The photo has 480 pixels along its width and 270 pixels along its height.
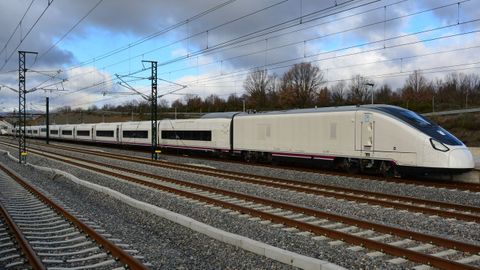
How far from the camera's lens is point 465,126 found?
44500 mm

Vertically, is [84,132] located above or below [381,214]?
above

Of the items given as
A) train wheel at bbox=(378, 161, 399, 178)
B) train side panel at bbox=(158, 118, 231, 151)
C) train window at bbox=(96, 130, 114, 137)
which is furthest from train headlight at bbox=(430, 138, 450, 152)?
train window at bbox=(96, 130, 114, 137)

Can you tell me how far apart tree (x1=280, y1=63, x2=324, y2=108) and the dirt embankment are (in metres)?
27.7

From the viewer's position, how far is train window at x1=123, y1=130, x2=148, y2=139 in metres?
39.7

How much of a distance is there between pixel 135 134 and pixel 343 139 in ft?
88.4

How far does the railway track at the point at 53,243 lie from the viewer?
22.6 ft

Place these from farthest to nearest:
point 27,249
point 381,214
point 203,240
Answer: point 381,214, point 203,240, point 27,249

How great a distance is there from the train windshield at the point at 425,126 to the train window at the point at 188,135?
Answer: 1467 centimetres

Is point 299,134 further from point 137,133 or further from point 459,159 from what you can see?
point 137,133

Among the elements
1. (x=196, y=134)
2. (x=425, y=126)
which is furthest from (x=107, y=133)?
(x=425, y=126)

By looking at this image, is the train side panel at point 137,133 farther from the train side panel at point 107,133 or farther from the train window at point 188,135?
the train window at point 188,135

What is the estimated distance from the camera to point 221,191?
45.9ft

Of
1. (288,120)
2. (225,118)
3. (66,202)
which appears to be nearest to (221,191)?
(66,202)

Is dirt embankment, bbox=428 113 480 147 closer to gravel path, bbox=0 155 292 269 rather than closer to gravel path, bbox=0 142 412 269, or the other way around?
gravel path, bbox=0 142 412 269
